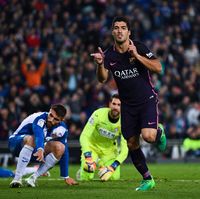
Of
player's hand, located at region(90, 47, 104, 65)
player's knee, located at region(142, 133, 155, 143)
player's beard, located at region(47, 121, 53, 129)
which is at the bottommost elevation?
player's knee, located at region(142, 133, 155, 143)

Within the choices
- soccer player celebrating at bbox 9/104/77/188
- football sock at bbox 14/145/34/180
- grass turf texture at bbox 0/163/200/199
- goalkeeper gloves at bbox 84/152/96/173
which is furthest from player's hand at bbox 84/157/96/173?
football sock at bbox 14/145/34/180

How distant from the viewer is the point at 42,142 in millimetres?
11586

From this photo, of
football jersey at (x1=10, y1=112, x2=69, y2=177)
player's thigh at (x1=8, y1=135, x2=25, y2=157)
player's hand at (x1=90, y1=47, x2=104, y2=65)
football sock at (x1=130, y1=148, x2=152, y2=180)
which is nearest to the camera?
player's hand at (x1=90, y1=47, x2=104, y2=65)

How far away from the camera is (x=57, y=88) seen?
23.1 meters

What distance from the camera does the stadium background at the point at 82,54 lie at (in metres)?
22.8

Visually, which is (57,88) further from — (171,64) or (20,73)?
(171,64)

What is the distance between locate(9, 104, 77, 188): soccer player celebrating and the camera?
38.5 ft

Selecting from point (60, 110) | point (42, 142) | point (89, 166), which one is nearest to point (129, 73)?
point (60, 110)

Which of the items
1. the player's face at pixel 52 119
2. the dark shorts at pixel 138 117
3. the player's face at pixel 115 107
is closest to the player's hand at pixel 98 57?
the dark shorts at pixel 138 117

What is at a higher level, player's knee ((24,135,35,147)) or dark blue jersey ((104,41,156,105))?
dark blue jersey ((104,41,156,105))

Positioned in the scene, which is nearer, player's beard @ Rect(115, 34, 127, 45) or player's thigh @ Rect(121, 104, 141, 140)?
player's beard @ Rect(115, 34, 127, 45)

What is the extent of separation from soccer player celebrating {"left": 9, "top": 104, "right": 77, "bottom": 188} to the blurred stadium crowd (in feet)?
30.9

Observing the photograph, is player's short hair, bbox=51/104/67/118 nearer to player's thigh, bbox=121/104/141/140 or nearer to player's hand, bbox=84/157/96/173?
player's thigh, bbox=121/104/141/140

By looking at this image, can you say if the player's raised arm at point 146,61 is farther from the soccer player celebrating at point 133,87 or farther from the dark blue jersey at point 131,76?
the dark blue jersey at point 131,76
